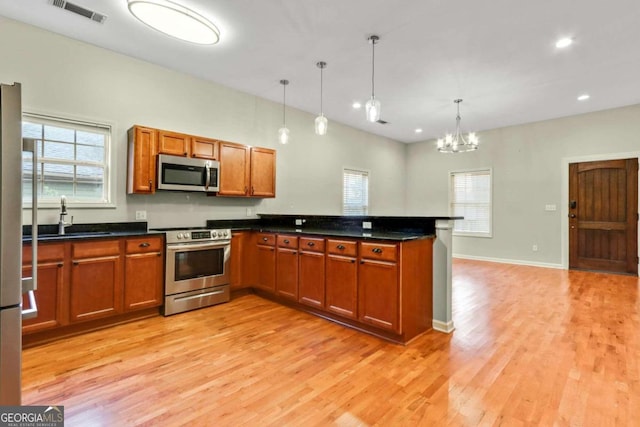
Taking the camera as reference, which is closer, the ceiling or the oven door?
the ceiling

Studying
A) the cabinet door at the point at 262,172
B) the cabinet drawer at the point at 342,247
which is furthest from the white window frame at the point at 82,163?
the cabinet drawer at the point at 342,247

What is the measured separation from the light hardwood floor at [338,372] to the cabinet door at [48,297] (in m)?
0.20

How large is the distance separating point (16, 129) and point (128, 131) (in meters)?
2.95

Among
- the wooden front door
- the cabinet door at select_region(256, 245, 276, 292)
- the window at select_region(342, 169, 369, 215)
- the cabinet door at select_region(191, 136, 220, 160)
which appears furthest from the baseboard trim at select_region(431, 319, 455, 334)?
the wooden front door

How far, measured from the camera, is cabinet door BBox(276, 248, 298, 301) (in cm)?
369

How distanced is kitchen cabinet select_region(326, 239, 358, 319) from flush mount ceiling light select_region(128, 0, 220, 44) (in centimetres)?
245

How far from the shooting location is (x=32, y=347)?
2.69m

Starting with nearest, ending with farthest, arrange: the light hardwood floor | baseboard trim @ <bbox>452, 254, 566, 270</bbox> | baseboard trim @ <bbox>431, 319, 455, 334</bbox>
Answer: the light hardwood floor → baseboard trim @ <bbox>431, 319, 455, 334</bbox> → baseboard trim @ <bbox>452, 254, 566, 270</bbox>

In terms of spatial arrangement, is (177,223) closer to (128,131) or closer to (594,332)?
(128,131)

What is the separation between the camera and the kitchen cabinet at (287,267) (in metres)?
3.70

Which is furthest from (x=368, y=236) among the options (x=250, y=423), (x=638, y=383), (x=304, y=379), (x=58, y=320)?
(x=58, y=320)

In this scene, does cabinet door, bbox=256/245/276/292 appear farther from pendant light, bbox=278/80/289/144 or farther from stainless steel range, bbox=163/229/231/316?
pendant light, bbox=278/80/289/144

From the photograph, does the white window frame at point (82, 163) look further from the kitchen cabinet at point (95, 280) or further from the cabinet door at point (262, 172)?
the cabinet door at point (262, 172)

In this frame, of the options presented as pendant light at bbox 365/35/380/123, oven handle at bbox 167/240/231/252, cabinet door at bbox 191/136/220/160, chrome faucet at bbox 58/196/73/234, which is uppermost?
pendant light at bbox 365/35/380/123
